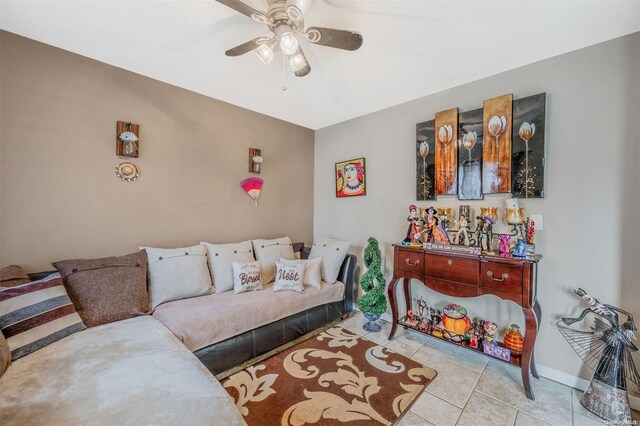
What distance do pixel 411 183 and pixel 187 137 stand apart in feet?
8.11

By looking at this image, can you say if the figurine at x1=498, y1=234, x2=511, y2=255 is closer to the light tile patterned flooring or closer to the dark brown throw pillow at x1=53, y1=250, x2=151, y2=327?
the light tile patterned flooring

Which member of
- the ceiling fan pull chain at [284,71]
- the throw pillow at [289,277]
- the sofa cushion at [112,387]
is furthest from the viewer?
the throw pillow at [289,277]

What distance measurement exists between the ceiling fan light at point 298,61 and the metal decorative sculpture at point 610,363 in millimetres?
2497

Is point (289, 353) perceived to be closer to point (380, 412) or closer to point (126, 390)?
point (380, 412)

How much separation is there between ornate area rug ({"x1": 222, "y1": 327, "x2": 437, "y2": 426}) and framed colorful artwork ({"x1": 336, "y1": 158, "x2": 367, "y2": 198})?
1829mm

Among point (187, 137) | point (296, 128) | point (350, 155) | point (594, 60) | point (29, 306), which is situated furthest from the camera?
point (296, 128)

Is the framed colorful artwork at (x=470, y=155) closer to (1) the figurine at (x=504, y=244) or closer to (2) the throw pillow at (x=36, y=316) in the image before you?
(1) the figurine at (x=504, y=244)

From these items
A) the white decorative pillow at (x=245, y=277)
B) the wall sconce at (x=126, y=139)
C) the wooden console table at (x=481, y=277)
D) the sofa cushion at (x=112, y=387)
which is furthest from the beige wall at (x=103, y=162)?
the wooden console table at (x=481, y=277)

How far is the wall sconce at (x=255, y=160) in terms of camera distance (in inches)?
126

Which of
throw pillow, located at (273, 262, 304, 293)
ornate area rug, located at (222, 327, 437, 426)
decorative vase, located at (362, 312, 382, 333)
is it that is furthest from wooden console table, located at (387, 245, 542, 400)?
throw pillow, located at (273, 262, 304, 293)

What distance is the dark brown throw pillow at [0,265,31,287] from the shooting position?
5.25ft

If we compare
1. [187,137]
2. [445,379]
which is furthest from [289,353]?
[187,137]

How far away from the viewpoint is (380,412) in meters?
1.66

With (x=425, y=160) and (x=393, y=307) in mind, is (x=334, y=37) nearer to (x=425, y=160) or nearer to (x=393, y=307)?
(x=425, y=160)
